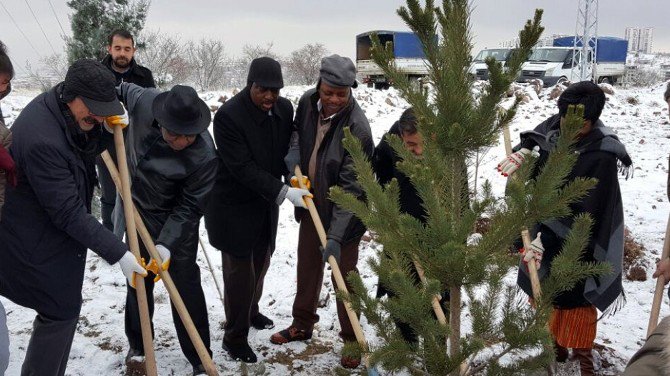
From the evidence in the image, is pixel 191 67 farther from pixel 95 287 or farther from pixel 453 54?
pixel 453 54

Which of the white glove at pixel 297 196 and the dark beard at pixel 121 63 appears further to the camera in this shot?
the dark beard at pixel 121 63

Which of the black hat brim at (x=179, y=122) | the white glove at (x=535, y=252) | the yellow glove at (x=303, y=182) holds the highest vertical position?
the black hat brim at (x=179, y=122)

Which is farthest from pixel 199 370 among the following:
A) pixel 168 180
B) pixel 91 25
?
pixel 91 25

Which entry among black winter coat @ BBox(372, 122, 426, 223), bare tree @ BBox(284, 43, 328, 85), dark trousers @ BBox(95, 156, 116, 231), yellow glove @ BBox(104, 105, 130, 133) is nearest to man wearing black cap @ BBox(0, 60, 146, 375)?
yellow glove @ BBox(104, 105, 130, 133)

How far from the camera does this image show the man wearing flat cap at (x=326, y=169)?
9.77 feet

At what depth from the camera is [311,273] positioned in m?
3.49

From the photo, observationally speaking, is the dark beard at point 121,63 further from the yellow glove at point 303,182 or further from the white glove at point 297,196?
the white glove at point 297,196

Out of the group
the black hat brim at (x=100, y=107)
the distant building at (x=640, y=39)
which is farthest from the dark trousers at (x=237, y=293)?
the distant building at (x=640, y=39)

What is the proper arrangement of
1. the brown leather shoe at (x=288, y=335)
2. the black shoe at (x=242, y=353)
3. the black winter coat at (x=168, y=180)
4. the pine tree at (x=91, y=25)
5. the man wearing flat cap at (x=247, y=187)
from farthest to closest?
1. the pine tree at (x=91, y=25)
2. the brown leather shoe at (x=288, y=335)
3. the black shoe at (x=242, y=353)
4. the man wearing flat cap at (x=247, y=187)
5. the black winter coat at (x=168, y=180)

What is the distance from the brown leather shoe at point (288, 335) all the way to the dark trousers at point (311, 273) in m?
0.03

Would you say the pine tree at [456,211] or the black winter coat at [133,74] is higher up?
the black winter coat at [133,74]

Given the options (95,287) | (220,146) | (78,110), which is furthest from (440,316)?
(95,287)

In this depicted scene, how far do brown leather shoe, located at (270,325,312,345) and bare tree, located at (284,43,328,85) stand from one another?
83.4 feet

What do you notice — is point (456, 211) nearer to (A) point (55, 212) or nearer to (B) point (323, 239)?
(B) point (323, 239)
